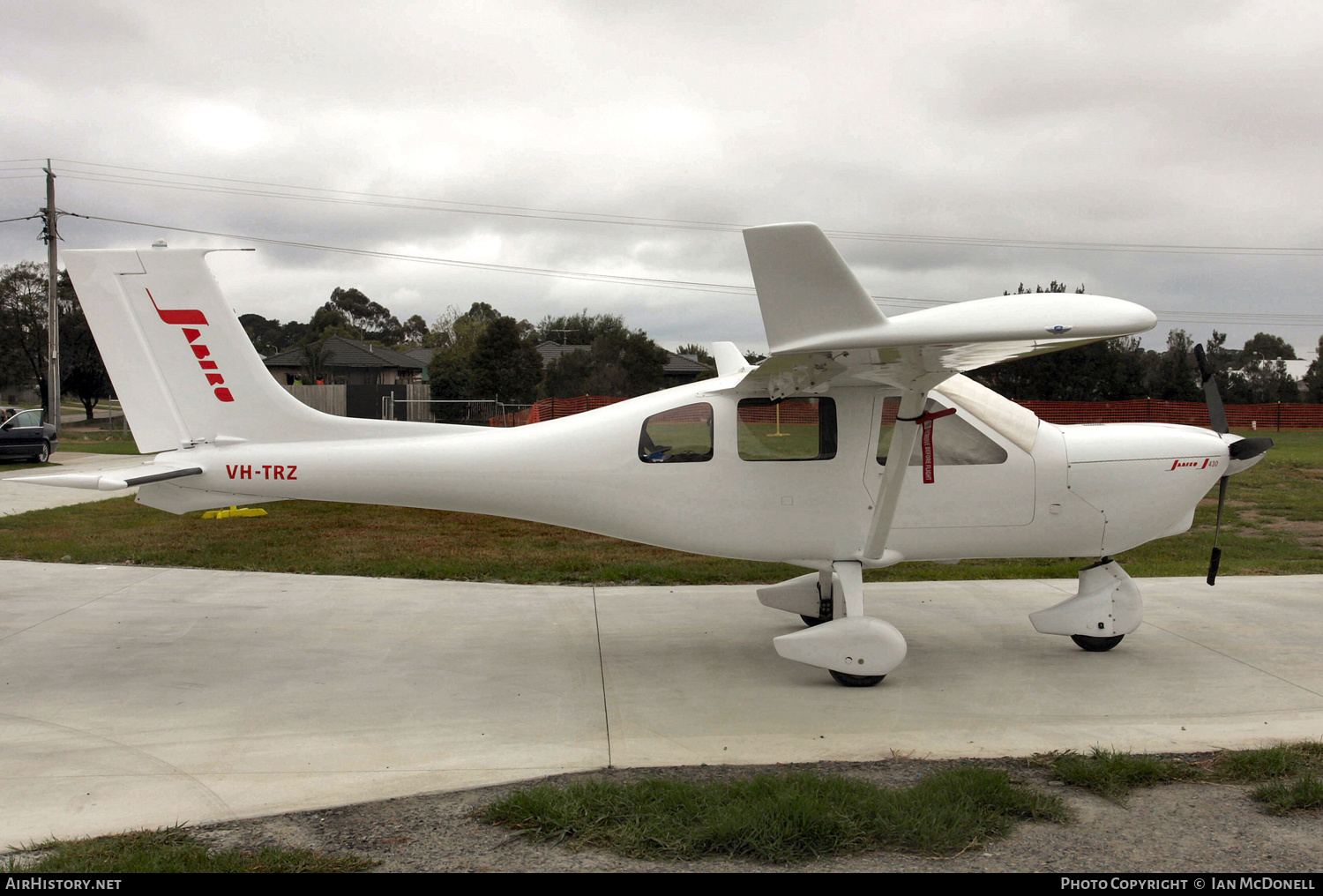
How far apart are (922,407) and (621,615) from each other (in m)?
3.63

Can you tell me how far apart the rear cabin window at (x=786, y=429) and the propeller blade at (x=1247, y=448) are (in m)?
2.96

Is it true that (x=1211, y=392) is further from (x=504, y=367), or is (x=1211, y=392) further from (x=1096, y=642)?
(x=504, y=367)

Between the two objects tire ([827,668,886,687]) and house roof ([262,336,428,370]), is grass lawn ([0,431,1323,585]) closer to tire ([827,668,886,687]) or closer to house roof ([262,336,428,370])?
tire ([827,668,886,687])

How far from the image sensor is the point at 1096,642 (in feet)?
22.3

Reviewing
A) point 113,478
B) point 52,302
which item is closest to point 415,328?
point 52,302

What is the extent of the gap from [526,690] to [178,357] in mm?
3432

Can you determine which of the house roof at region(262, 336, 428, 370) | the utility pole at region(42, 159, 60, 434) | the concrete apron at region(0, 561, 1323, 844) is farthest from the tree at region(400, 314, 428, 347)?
the concrete apron at region(0, 561, 1323, 844)

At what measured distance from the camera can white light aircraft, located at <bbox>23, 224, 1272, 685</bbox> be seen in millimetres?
6375

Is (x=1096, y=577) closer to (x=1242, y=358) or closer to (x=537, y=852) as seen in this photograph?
(x=537, y=852)

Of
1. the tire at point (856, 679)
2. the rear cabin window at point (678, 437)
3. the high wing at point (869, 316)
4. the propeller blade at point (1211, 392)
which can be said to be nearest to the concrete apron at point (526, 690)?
the tire at point (856, 679)

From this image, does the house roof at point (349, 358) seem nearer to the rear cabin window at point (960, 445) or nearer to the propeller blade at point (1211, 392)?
the rear cabin window at point (960, 445)

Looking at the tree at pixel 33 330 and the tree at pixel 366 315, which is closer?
the tree at pixel 33 330

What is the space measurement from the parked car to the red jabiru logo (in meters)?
22.5

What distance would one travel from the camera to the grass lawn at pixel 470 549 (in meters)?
10.1
